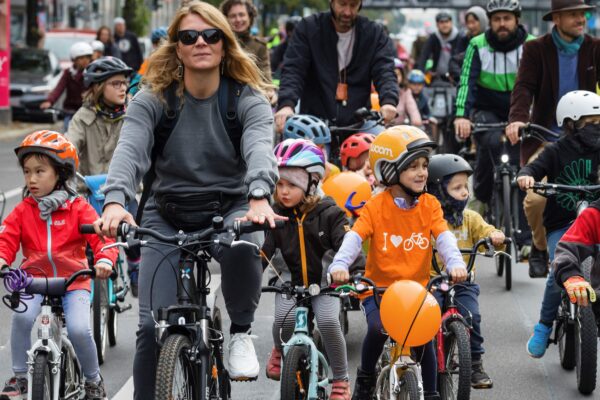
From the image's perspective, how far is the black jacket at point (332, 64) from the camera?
10594 millimetres

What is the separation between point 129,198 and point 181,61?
0.77 metres

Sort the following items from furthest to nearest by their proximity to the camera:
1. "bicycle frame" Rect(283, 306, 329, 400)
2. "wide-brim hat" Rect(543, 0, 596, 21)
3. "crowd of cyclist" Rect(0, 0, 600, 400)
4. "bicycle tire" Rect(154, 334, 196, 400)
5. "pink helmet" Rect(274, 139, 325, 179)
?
1. "wide-brim hat" Rect(543, 0, 596, 21)
2. "pink helmet" Rect(274, 139, 325, 179)
3. "bicycle frame" Rect(283, 306, 329, 400)
4. "crowd of cyclist" Rect(0, 0, 600, 400)
5. "bicycle tire" Rect(154, 334, 196, 400)

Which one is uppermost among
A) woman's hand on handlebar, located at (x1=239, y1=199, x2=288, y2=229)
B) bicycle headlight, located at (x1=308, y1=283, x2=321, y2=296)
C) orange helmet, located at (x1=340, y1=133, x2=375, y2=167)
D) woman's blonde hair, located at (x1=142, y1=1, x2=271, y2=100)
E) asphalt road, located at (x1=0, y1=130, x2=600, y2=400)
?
woman's blonde hair, located at (x1=142, y1=1, x2=271, y2=100)

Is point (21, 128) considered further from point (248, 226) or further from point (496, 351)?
point (248, 226)

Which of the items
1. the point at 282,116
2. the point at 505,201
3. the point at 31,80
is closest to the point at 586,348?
the point at 282,116

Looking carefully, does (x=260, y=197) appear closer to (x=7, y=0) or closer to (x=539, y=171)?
(x=539, y=171)

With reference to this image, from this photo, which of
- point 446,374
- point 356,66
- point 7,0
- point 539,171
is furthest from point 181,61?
point 7,0

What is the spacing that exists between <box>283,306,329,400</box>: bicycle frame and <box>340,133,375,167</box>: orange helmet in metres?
3.24

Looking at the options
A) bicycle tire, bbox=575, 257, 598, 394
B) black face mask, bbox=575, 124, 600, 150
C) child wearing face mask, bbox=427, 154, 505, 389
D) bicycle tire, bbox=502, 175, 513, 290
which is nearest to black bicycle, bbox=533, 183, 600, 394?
bicycle tire, bbox=575, 257, 598, 394

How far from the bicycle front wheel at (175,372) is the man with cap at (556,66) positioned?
485cm

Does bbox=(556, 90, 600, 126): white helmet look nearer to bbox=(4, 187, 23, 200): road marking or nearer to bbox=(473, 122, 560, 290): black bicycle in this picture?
bbox=(473, 122, 560, 290): black bicycle

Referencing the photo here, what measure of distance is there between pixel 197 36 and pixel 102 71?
4257 mm

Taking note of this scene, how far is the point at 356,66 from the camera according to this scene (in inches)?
A: 422

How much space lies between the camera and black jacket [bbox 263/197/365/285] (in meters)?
7.54
